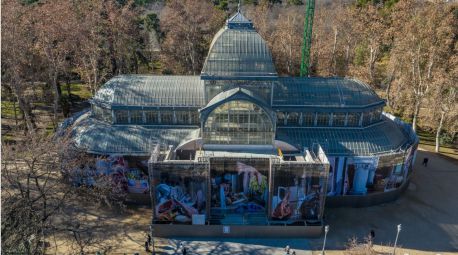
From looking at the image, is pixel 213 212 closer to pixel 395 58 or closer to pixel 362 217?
pixel 362 217

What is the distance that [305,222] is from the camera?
129 feet

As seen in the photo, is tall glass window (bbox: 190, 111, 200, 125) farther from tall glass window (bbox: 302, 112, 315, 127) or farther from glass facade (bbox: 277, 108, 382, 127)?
tall glass window (bbox: 302, 112, 315, 127)

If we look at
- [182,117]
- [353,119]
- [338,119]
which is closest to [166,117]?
[182,117]

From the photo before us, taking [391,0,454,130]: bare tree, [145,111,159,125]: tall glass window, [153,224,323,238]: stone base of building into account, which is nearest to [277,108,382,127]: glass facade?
[153,224,323,238]: stone base of building

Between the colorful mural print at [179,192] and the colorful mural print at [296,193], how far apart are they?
7.70 metres

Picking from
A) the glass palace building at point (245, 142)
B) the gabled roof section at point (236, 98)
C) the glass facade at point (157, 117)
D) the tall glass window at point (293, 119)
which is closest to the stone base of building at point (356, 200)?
the glass palace building at point (245, 142)

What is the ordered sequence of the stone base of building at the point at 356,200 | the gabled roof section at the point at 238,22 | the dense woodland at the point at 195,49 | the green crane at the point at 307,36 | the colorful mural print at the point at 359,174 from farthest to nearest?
the green crane at the point at 307,36, the dense woodland at the point at 195,49, the stone base of building at the point at 356,200, the gabled roof section at the point at 238,22, the colorful mural print at the point at 359,174

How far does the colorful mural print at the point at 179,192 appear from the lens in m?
37.7

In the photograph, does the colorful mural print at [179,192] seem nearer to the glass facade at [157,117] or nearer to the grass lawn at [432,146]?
the glass facade at [157,117]

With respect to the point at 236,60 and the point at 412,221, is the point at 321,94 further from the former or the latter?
the point at 412,221

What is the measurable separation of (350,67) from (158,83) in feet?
130

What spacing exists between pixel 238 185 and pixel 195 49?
45.9 m

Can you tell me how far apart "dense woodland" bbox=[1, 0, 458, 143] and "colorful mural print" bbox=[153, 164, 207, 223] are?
1020 inches

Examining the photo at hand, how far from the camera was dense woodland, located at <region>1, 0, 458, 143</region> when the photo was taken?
176 feet
